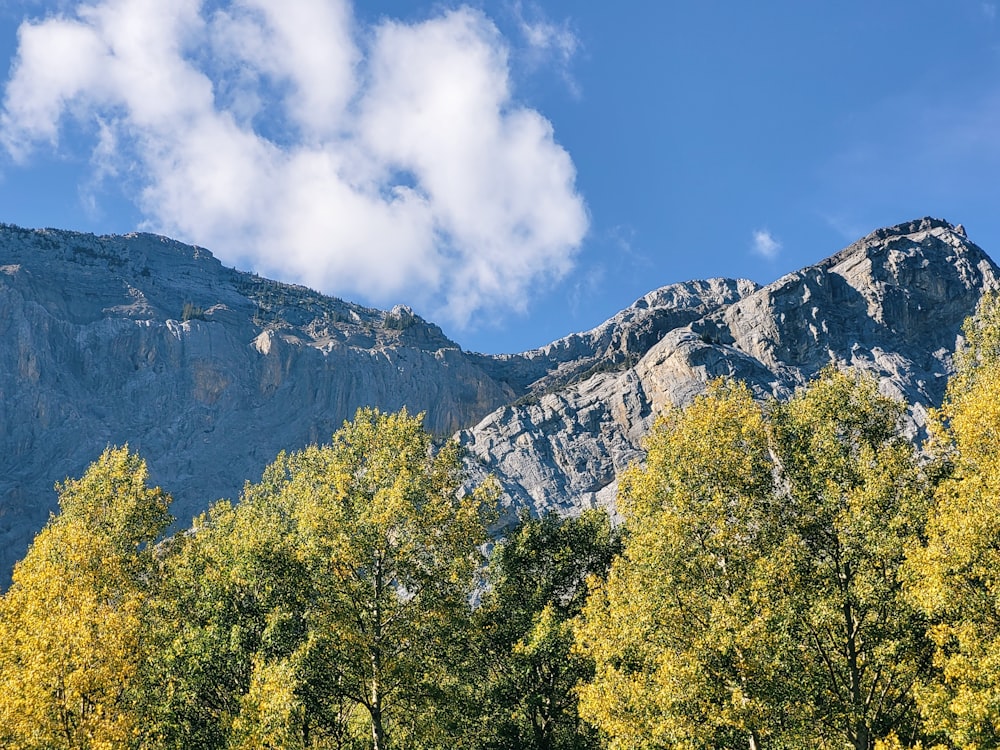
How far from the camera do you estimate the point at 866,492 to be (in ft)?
72.4

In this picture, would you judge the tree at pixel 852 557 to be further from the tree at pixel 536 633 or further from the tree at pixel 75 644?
the tree at pixel 75 644

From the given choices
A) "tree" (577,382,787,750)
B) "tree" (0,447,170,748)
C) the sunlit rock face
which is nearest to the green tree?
"tree" (0,447,170,748)

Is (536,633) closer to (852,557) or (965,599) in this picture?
(852,557)

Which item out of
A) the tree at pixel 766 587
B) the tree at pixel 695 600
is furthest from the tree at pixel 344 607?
the tree at pixel 766 587

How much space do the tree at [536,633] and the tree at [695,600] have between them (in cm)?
696

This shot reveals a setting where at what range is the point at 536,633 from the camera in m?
30.5

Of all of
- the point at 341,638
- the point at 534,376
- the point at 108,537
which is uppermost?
the point at 534,376

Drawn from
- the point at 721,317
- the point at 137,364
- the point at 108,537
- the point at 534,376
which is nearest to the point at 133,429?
the point at 137,364

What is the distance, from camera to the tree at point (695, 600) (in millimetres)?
19562

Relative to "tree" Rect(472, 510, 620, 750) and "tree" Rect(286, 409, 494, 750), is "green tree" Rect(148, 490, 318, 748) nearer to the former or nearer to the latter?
"tree" Rect(286, 409, 494, 750)

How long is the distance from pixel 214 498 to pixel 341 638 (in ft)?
354

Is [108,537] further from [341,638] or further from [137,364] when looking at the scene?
[137,364]

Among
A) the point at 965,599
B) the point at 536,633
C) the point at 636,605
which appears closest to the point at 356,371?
the point at 536,633

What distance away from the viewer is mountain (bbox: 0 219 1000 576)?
11700cm
